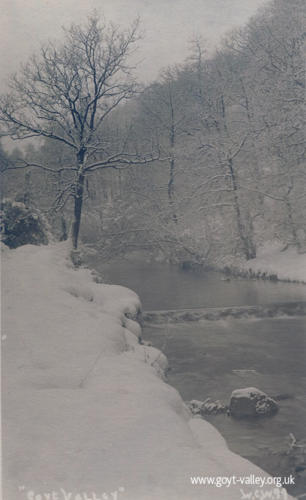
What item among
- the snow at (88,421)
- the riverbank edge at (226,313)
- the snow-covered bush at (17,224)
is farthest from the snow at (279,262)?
the snow at (88,421)

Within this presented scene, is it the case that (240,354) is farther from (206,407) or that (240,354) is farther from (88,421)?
(88,421)

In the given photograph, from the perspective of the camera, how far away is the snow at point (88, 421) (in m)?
3.58

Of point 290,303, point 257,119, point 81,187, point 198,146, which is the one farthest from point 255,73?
point 290,303

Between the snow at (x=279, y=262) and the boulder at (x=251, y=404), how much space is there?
1037cm

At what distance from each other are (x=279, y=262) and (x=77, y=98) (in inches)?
371

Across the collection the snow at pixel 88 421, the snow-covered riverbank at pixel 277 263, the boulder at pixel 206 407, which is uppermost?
the snow-covered riverbank at pixel 277 263

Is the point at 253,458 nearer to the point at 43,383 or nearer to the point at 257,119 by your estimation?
the point at 43,383

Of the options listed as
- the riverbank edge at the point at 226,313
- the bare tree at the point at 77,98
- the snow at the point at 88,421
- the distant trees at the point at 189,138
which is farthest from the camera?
the distant trees at the point at 189,138

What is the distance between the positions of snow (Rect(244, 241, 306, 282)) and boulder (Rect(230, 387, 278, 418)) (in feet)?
34.0

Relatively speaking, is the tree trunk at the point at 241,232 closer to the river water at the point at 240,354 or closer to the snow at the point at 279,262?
the snow at the point at 279,262

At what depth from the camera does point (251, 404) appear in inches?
291

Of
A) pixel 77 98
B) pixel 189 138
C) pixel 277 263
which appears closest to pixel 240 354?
pixel 77 98

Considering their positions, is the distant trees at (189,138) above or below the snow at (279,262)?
above

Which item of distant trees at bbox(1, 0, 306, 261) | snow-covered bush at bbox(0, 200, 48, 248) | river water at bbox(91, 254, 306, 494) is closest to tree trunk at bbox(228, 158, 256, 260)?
distant trees at bbox(1, 0, 306, 261)
